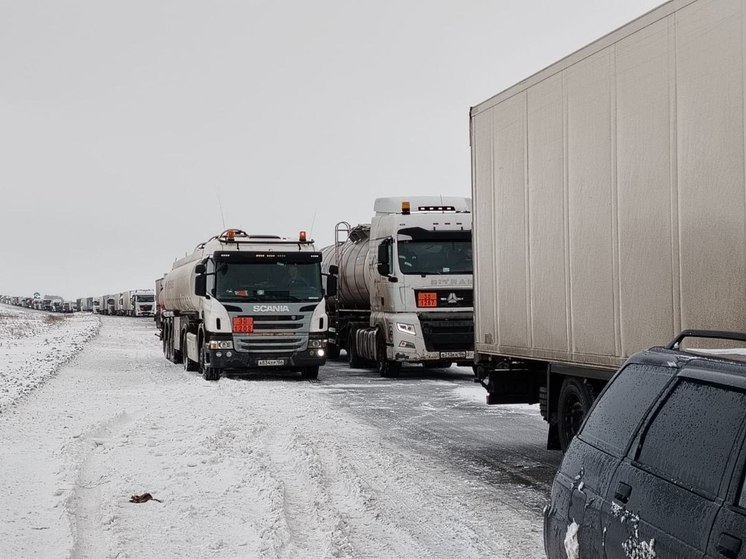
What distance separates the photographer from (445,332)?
69.2 feet

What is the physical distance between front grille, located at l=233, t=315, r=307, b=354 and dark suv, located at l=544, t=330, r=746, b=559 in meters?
17.1

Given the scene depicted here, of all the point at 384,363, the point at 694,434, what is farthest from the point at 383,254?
the point at 694,434

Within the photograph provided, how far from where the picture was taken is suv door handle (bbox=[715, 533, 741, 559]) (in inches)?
119

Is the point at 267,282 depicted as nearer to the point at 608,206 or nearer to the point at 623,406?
the point at 608,206

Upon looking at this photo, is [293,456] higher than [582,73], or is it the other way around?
[582,73]

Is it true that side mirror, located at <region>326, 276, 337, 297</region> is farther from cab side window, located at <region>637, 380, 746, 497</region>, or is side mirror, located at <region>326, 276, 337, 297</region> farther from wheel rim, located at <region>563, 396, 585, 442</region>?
cab side window, located at <region>637, 380, 746, 497</region>

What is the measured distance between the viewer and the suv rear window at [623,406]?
4152mm

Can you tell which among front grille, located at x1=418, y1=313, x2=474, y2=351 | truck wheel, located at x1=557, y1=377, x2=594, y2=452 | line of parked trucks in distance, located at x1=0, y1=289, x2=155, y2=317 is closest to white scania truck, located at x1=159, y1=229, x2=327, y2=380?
front grille, located at x1=418, y1=313, x2=474, y2=351

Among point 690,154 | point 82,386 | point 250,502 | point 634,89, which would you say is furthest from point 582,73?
point 82,386

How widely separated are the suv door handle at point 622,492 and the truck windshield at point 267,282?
710 inches

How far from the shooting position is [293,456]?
10344 millimetres

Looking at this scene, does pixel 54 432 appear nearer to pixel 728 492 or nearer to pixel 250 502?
pixel 250 502

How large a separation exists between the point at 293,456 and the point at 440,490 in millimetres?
2282

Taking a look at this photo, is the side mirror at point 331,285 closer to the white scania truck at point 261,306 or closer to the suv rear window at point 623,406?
the white scania truck at point 261,306
